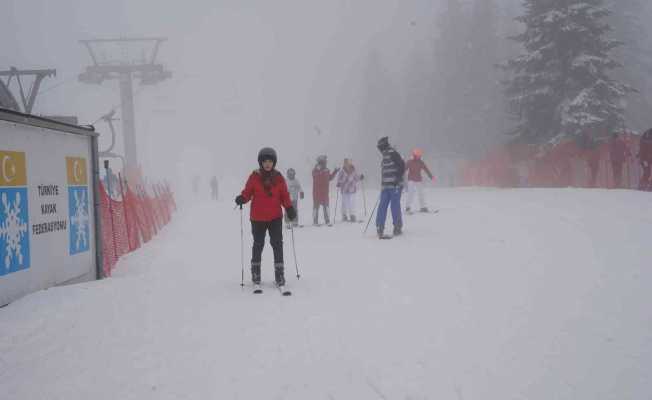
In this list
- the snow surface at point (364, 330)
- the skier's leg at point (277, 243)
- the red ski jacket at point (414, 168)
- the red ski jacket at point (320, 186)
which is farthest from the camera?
the red ski jacket at point (414, 168)

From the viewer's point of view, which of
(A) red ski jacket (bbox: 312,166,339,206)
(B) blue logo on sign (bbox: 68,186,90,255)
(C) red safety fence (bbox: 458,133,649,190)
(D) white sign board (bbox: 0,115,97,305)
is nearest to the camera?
(D) white sign board (bbox: 0,115,97,305)

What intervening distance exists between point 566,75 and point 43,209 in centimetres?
2265

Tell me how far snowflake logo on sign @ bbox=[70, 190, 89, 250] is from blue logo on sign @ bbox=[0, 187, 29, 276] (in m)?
1.11

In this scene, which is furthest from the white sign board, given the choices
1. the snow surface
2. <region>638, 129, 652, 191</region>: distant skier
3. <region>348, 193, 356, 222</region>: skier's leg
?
<region>638, 129, 652, 191</region>: distant skier

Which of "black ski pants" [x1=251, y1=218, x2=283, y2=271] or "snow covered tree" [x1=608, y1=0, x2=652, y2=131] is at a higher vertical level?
Answer: "snow covered tree" [x1=608, y1=0, x2=652, y2=131]

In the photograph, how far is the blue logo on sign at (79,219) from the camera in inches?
262

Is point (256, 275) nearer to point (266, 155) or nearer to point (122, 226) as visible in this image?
point (266, 155)

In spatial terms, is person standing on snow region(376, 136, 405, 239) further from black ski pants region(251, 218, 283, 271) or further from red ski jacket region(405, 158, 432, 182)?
black ski pants region(251, 218, 283, 271)

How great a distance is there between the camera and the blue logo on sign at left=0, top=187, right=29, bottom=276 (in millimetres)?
5160

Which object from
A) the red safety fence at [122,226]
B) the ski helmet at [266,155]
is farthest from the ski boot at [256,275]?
the red safety fence at [122,226]

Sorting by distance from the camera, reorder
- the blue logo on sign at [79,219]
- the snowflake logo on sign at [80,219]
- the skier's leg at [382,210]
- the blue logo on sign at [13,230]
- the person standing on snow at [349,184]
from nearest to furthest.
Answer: the blue logo on sign at [13,230] < the blue logo on sign at [79,219] < the snowflake logo on sign at [80,219] < the skier's leg at [382,210] < the person standing on snow at [349,184]

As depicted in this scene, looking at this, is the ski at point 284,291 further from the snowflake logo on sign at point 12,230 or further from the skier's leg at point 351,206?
the skier's leg at point 351,206

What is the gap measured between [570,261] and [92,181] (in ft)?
23.4

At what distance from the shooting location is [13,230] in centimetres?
535
